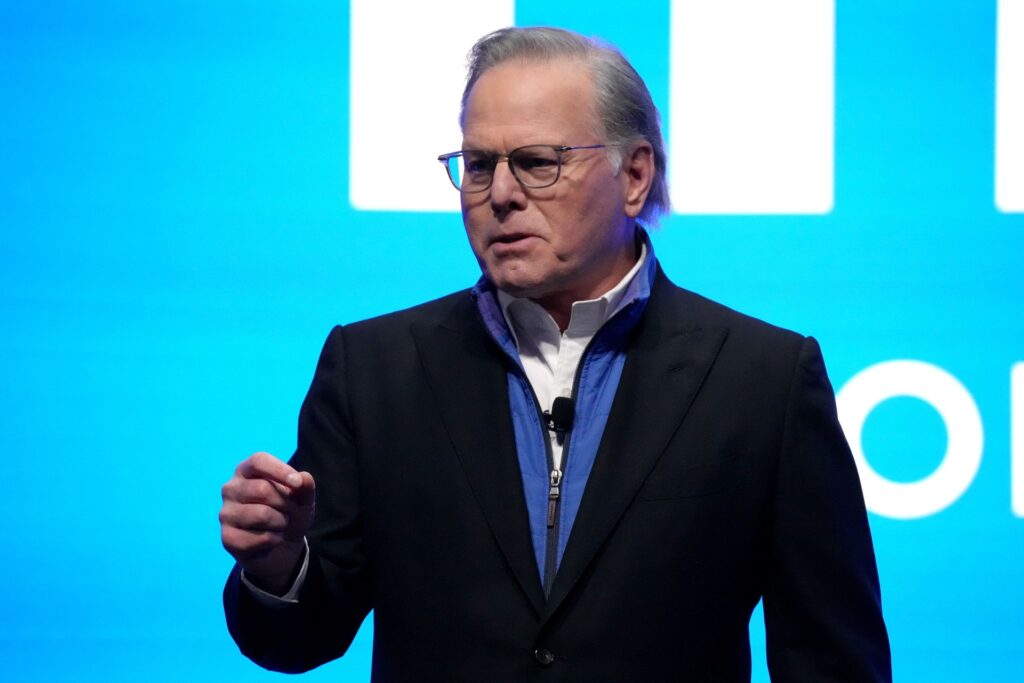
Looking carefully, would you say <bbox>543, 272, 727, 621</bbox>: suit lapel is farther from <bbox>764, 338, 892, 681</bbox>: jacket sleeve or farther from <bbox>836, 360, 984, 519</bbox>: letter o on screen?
<bbox>836, 360, 984, 519</bbox>: letter o on screen

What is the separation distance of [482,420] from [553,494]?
145 millimetres

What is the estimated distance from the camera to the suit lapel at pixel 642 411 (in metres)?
1.60

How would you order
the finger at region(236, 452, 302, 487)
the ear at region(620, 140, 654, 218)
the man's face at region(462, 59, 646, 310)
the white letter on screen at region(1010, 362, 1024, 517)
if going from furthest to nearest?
A: the white letter on screen at region(1010, 362, 1024, 517)
the ear at region(620, 140, 654, 218)
the man's face at region(462, 59, 646, 310)
the finger at region(236, 452, 302, 487)

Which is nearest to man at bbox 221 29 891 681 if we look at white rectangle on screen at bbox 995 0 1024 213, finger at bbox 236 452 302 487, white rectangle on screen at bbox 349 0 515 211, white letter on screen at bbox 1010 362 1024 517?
finger at bbox 236 452 302 487

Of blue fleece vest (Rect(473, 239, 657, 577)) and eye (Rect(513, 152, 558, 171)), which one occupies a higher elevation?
eye (Rect(513, 152, 558, 171))

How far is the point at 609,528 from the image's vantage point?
160 cm

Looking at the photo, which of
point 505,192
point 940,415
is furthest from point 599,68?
point 940,415

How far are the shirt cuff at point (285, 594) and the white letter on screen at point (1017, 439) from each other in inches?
66.0

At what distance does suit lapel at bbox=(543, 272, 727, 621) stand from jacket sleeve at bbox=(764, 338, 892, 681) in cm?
15

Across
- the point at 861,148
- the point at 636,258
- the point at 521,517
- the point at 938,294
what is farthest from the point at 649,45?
the point at 521,517

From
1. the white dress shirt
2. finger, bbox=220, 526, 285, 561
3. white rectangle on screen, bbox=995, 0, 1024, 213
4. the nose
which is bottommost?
finger, bbox=220, 526, 285, 561

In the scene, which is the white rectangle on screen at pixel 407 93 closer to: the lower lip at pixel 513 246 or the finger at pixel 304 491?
the lower lip at pixel 513 246

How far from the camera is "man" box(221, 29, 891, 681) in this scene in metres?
1.60

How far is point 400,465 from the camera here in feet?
5.58
